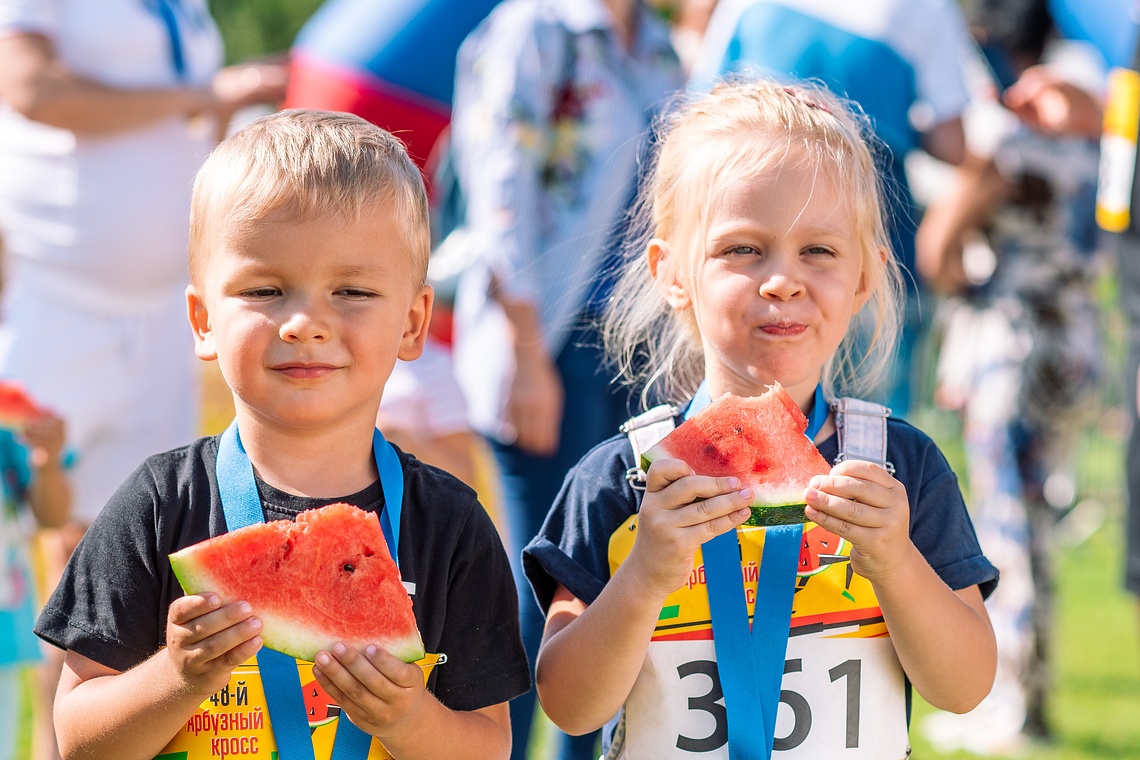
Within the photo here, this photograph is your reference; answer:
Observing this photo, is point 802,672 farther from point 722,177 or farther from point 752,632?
point 722,177

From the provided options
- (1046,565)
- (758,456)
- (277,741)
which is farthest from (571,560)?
(1046,565)

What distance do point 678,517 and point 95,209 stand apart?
2.97 metres

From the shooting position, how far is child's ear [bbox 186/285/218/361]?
2.64 m

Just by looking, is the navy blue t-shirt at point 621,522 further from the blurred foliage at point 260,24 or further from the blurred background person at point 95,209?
the blurred foliage at point 260,24

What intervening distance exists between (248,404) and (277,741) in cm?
65

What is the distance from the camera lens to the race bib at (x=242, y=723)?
97.3 inches

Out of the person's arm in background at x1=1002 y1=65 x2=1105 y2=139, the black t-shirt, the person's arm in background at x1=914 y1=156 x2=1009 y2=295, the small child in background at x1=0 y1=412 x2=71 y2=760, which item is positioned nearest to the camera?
the black t-shirt

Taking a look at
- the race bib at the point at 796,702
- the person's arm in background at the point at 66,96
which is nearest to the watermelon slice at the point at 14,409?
the person's arm in background at the point at 66,96

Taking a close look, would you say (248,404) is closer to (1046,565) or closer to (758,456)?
(758,456)

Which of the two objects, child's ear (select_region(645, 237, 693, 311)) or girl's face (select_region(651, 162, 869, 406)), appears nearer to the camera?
girl's face (select_region(651, 162, 869, 406))

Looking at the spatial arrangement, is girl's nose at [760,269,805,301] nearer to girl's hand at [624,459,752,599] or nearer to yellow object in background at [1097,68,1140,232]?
girl's hand at [624,459,752,599]

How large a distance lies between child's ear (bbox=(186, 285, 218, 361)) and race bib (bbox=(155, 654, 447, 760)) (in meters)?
0.62

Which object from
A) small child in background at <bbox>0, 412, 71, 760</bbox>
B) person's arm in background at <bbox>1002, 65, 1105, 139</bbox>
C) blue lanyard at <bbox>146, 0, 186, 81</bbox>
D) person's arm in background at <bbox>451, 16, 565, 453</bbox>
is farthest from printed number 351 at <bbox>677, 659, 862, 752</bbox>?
person's arm in background at <bbox>1002, 65, 1105, 139</bbox>

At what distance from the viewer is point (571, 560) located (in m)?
2.76
